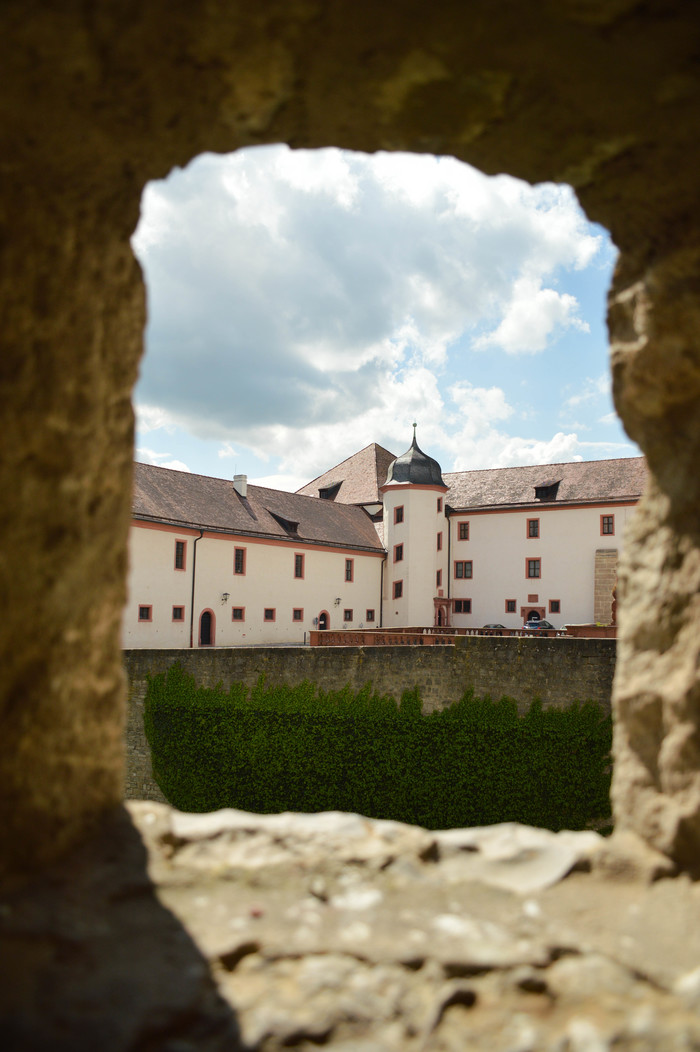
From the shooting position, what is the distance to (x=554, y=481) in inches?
1460

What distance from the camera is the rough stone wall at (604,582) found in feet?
109

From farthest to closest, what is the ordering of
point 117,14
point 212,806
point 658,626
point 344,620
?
point 344,620, point 212,806, point 658,626, point 117,14

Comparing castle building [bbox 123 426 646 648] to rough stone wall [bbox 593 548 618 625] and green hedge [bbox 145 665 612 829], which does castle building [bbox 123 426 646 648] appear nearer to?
rough stone wall [bbox 593 548 618 625]

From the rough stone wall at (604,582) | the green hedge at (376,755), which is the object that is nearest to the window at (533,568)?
the rough stone wall at (604,582)

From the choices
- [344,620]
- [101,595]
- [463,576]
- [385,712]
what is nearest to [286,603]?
→ [344,620]

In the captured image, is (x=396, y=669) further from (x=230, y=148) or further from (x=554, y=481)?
(x=554, y=481)

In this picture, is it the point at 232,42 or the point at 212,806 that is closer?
the point at 232,42

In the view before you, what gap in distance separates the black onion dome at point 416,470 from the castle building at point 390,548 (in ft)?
0.21

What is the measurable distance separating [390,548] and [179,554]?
1309cm

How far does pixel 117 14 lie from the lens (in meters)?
2.02

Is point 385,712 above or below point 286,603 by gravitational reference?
below

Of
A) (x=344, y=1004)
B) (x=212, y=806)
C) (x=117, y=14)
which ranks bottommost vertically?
(x=212, y=806)

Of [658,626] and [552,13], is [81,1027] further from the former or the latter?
[552,13]

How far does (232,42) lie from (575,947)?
3.17 meters
